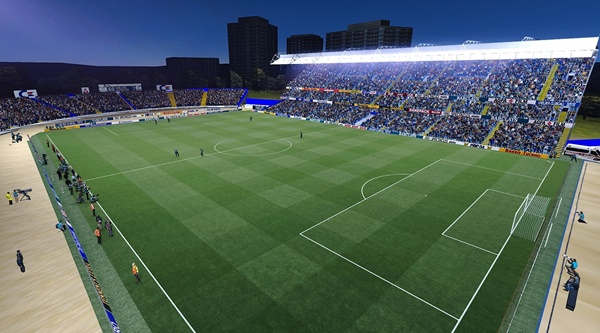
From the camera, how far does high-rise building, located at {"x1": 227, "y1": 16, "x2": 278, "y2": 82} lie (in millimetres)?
186500

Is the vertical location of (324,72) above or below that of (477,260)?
above

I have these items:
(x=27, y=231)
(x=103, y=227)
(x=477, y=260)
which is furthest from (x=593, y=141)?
(x=27, y=231)

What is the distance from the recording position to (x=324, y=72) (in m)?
89.9

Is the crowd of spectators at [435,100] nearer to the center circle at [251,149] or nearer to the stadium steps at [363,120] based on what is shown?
the stadium steps at [363,120]

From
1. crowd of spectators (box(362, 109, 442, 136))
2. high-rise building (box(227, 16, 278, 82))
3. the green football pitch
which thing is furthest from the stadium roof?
high-rise building (box(227, 16, 278, 82))

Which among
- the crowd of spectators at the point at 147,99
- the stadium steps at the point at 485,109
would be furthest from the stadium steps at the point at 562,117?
the crowd of spectators at the point at 147,99

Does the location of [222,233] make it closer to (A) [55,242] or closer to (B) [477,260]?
(A) [55,242]

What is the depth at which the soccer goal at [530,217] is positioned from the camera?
20766 millimetres

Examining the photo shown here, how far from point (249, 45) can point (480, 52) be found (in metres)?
153

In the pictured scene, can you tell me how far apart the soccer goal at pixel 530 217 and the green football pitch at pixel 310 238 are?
1.89 ft

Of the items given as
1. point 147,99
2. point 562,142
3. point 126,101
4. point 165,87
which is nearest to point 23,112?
point 126,101

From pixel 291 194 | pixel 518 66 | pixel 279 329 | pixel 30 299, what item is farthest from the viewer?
pixel 518 66

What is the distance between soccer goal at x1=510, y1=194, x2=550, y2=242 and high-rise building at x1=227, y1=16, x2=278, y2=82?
573ft

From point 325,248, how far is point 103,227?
52.4 feet
